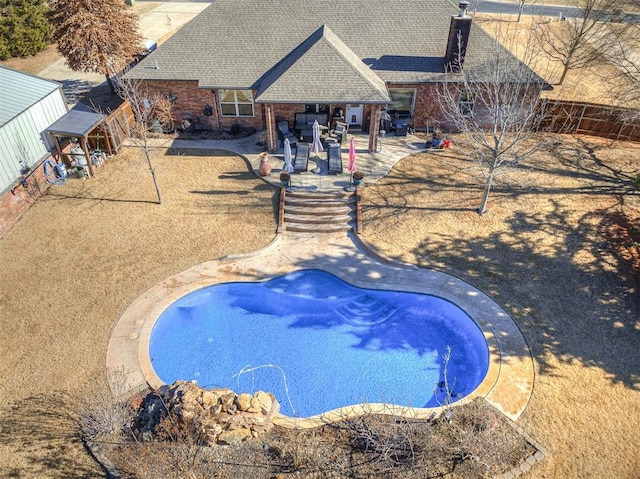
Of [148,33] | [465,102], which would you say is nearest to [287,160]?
[465,102]

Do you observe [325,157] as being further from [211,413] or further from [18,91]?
[18,91]

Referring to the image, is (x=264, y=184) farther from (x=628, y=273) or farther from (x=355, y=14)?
(x=628, y=273)

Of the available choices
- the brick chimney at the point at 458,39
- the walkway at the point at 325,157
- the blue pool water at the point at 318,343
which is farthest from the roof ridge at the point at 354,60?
the blue pool water at the point at 318,343

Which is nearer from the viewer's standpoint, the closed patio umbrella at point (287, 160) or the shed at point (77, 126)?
the closed patio umbrella at point (287, 160)

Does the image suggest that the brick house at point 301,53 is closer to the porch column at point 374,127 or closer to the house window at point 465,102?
the porch column at point 374,127

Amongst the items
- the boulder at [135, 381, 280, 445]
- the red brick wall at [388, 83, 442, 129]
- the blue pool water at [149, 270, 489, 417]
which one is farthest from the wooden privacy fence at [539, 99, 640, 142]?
the boulder at [135, 381, 280, 445]

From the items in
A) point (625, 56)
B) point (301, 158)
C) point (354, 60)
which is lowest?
point (301, 158)
